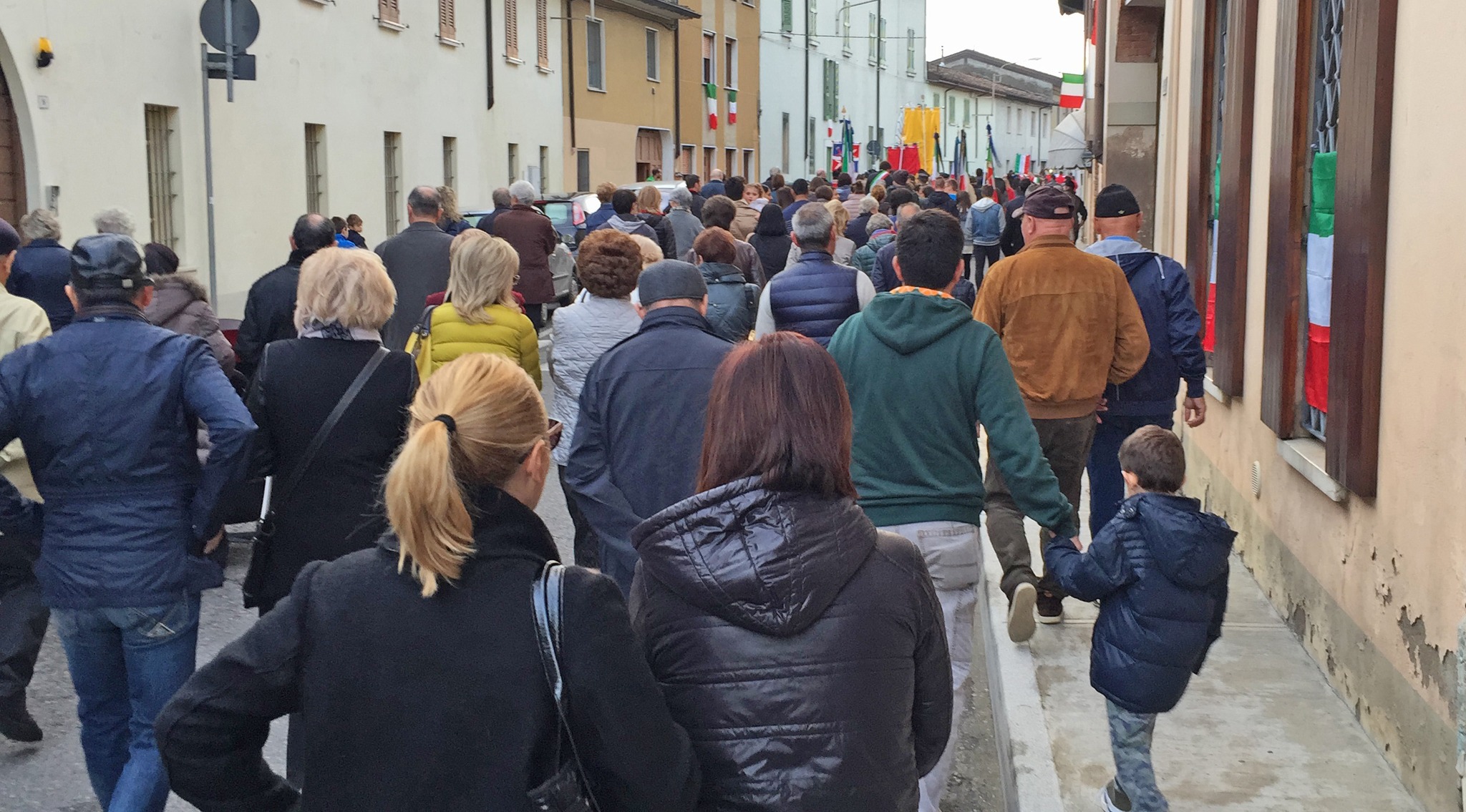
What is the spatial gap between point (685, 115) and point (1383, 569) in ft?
127

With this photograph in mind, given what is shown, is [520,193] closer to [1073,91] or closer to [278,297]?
[278,297]

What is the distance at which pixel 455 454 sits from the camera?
2.44m

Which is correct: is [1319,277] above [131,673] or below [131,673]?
above

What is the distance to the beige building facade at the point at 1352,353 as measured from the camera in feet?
15.1

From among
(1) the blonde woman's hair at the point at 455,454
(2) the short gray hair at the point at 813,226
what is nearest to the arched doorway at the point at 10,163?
(2) the short gray hair at the point at 813,226

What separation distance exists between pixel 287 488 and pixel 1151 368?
3.74 metres

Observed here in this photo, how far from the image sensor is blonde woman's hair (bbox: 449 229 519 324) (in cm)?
583

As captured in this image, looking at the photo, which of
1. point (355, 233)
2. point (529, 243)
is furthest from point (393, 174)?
point (529, 243)

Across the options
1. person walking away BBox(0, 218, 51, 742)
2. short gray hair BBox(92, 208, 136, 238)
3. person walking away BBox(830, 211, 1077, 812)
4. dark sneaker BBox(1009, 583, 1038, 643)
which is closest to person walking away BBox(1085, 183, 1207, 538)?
dark sneaker BBox(1009, 583, 1038, 643)

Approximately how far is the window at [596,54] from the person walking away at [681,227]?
21996mm

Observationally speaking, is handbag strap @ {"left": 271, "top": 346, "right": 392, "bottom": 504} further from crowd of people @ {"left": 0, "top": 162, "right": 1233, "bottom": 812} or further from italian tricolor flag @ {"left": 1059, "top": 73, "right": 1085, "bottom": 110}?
italian tricolor flag @ {"left": 1059, "top": 73, "right": 1085, "bottom": 110}

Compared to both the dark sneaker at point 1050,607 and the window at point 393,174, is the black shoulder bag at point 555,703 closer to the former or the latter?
the dark sneaker at point 1050,607

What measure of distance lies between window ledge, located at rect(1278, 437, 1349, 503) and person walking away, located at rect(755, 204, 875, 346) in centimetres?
185

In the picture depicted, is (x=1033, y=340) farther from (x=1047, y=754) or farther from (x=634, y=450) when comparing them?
(x=634, y=450)
